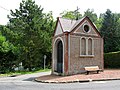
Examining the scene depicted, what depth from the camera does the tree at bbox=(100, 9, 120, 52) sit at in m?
44.9

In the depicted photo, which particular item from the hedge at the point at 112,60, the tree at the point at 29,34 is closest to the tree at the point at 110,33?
the hedge at the point at 112,60

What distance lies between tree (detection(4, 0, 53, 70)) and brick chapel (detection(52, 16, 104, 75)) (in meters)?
13.7

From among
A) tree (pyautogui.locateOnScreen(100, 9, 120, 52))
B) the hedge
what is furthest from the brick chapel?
tree (pyautogui.locateOnScreen(100, 9, 120, 52))

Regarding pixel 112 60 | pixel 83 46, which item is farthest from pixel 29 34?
pixel 83 46

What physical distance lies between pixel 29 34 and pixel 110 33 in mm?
16008

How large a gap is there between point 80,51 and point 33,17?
19.4m

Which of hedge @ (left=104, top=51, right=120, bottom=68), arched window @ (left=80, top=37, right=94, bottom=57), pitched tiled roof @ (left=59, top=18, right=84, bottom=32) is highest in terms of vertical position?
pitched tiled roof @ (left=59, top=18, right=84, bottom=32)

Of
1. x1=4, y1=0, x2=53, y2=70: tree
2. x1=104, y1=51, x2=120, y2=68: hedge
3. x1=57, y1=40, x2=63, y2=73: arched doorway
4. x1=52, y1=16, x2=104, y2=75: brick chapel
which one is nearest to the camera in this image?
x1=52, y1=16, x2=104, y2=75: brick chapel

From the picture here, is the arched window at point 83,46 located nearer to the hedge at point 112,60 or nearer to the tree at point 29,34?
the hedge at point 112,60

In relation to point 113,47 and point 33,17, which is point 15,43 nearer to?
point 33,17

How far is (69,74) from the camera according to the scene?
2378 cm

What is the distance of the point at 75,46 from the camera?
80.2 feet

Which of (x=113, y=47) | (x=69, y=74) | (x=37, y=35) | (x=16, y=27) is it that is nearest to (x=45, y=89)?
(x=69, y=74)

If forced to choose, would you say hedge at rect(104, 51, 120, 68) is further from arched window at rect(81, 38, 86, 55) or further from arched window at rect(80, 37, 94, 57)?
arched window at rect(81, 38, 86, 55)
